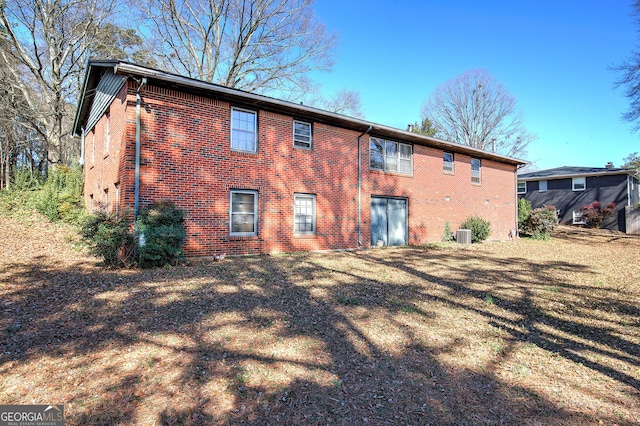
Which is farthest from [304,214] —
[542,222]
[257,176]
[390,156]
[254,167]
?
[542,222]

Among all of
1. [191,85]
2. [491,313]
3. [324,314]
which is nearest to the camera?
[324,314]

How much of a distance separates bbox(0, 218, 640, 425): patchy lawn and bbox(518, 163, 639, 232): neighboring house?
2137 cm

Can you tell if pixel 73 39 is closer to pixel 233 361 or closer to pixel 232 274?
pixel 232 274

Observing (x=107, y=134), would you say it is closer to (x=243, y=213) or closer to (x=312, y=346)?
(x=243, y=213)

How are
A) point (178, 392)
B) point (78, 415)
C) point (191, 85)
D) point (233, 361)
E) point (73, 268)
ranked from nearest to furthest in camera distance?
point (78, 415) < point (178, 392) < point (233, 361) < point (73, 268) < point (191, 85)

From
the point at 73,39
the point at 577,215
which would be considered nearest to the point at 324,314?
the point at 73,39

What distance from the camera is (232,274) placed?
24.4 feet

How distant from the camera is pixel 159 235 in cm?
756

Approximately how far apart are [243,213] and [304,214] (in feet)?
7.61

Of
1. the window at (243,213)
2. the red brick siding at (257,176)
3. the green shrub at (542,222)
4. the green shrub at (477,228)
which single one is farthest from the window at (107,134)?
the green shrub at (542,222)

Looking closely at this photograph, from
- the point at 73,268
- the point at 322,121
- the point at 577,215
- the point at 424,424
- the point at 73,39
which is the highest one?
the point at 73,39

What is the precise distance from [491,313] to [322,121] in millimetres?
8665

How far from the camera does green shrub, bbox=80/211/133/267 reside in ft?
23.5

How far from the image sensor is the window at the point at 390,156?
1373cm
